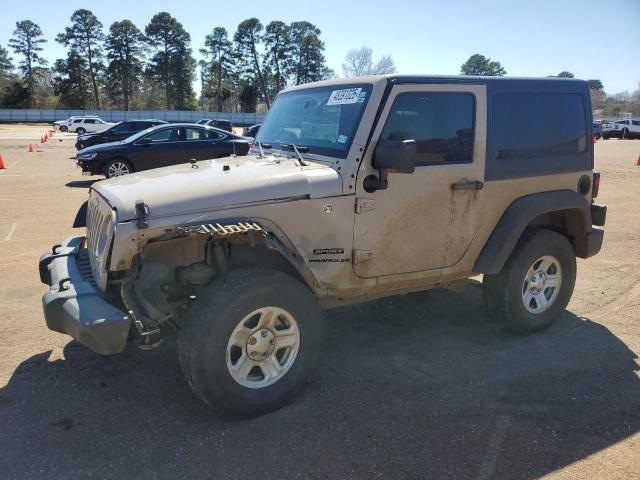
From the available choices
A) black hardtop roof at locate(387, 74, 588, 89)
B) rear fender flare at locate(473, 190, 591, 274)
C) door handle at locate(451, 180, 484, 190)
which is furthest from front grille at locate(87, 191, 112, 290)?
rear fender flare at locate(473, 190, 591, 274)

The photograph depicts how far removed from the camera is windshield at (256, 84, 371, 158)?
3633mm

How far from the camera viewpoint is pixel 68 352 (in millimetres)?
4172

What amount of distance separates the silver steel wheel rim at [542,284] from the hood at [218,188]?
214 cm

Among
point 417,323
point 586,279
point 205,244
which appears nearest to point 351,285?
point 205,244

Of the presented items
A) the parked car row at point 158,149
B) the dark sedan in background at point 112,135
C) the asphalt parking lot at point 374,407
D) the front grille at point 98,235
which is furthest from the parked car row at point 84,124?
the front grille at point 98,235

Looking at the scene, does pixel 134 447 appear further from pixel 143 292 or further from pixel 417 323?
pixel 417 323

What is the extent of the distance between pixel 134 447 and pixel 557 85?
4.32m

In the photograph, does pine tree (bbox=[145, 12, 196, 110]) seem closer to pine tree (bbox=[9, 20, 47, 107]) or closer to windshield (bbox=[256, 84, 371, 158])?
pine tree (bbox=[9, 20, 47, 107])

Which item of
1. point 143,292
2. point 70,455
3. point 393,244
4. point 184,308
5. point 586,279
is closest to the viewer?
point 70,455

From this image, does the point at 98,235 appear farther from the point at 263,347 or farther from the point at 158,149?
the point at 158,149

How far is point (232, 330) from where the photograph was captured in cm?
310

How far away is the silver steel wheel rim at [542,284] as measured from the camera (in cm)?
453

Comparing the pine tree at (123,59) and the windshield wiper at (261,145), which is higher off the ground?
the pine tree at (123,59)

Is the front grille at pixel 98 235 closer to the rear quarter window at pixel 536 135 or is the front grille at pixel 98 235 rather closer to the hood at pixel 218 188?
the hood at pixel 218 188
